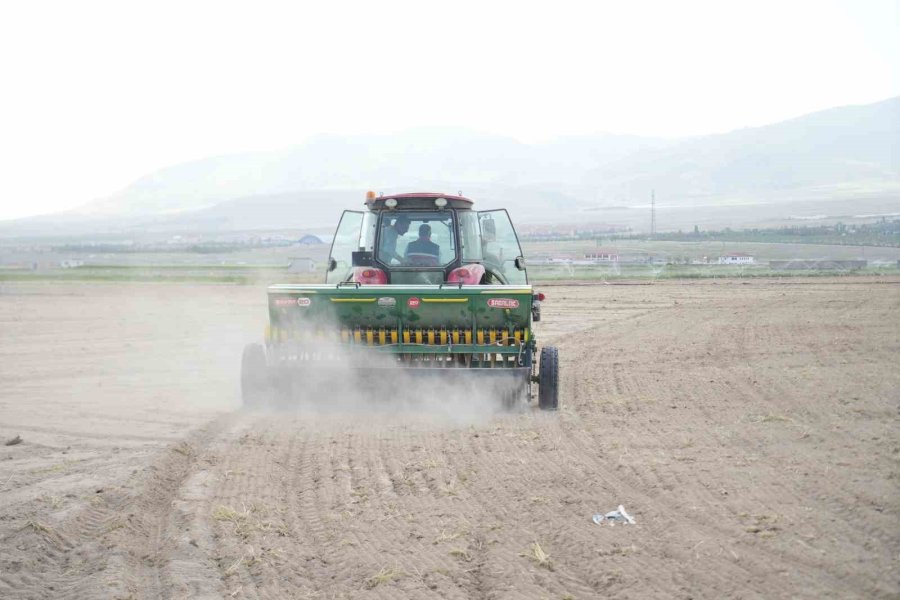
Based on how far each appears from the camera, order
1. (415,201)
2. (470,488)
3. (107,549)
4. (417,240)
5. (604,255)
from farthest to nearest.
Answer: (604,255)
(417,240)
(415,201)
(470,488)
(107,549)

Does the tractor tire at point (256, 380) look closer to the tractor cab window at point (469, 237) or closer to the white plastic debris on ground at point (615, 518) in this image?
the tractor cab window at point (469, 237)

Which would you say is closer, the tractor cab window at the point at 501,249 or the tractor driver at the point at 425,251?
the tractor driver at the point at 425,251

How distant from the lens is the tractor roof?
11.7m

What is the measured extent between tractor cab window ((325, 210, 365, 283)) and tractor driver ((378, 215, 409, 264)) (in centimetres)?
42

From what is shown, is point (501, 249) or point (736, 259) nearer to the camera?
point (501, 249)

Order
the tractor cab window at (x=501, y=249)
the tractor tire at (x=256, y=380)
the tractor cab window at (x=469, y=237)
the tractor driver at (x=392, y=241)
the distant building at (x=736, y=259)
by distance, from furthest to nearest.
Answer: the distant building at (x=736, y=259), the tractor cab window at (x=501, y=249), the tractor driver at (x=392, y=241), the tractor cab window at (x=469, y=237), the tractor tire at (x=256, y=380)

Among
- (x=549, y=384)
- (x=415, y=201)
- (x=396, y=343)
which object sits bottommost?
(x=549, y=384)

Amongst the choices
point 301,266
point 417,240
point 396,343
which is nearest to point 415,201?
point 417,240

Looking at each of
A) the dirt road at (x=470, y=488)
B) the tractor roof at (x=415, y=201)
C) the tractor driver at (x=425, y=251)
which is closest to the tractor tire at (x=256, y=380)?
the dirt road at (x=470, y=488)

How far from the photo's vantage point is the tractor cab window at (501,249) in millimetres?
12219

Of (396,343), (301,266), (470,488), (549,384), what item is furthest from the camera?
(301,266)

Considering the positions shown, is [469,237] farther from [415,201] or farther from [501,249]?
[415,201]

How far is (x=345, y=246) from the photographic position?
12.8 m

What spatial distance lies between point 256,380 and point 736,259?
33665mm
